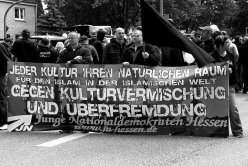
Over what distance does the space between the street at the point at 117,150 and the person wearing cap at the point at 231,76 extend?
0.18 m

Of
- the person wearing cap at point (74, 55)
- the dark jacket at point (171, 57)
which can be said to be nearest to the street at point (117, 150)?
the person wearing cap at point (74, 55)

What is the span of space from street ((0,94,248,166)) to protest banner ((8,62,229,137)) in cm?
20

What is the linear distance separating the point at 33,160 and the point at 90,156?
0.77 metres

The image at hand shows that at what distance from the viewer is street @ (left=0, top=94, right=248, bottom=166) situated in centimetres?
654

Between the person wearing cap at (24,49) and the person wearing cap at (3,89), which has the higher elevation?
the person wearing cap at (24,49)

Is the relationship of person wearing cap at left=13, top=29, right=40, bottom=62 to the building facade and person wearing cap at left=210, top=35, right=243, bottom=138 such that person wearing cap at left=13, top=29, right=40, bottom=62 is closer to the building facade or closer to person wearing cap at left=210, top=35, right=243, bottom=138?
person wearing cap at left=210, top=35, right=243, bottom=138

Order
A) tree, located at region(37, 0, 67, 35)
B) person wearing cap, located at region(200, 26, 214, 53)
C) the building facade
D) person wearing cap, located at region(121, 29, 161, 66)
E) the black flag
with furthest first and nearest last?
tree, located at region(37, 0, 67, 35), the building facade, person wearing cap, located at region(200, 26, 214, 53), person wearing cap, located at region(121, 29, 161, 66), the black flag

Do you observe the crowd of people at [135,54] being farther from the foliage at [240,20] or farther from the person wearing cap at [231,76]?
the foliage at [240,20]

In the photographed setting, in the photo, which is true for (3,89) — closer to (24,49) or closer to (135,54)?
(24,49)

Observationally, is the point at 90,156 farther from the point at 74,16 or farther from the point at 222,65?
the point at 74,16

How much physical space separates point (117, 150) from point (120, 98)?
1.46m

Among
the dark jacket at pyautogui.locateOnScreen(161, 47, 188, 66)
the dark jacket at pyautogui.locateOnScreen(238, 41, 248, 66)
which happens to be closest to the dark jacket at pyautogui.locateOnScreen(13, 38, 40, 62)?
the dark jacket at pyautogui.locateOnScreen(161, 47, 188, 66)

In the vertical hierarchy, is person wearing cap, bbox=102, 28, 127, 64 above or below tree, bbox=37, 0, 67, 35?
below

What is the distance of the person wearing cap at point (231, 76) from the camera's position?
8180 mm
